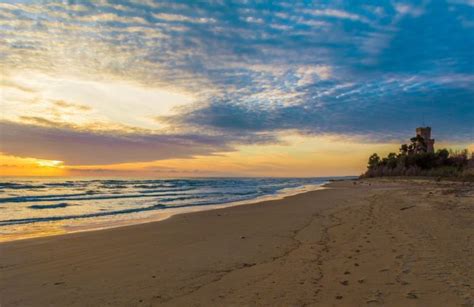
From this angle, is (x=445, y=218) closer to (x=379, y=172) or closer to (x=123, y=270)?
(x=123, y=270)

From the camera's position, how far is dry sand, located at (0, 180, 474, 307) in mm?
4676

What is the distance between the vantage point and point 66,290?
516 centimetres

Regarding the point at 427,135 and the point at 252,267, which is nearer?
the point at 252,267

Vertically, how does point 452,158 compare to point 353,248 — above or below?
above

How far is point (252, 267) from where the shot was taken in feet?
20.7

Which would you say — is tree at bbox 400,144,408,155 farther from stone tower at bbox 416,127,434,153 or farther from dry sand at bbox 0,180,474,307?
dry sand at bbox 0,180,474,307

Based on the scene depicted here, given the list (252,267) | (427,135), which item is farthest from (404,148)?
(252,267)

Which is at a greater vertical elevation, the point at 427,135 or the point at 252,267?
the point at 427,135

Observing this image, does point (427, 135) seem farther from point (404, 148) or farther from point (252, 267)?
point (252, 267)

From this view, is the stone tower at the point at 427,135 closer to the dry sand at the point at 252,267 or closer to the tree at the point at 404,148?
the tree at the point at 404,148

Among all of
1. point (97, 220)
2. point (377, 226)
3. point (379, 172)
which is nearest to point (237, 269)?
point (377, 226)

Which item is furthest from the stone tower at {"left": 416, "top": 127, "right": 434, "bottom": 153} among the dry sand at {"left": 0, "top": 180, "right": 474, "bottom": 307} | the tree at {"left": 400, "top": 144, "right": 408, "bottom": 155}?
the dry sand at {"left": 0, "top": 180, "right": 474, "bottom": 307}

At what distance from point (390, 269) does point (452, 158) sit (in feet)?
205

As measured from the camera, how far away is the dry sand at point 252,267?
4676mm
